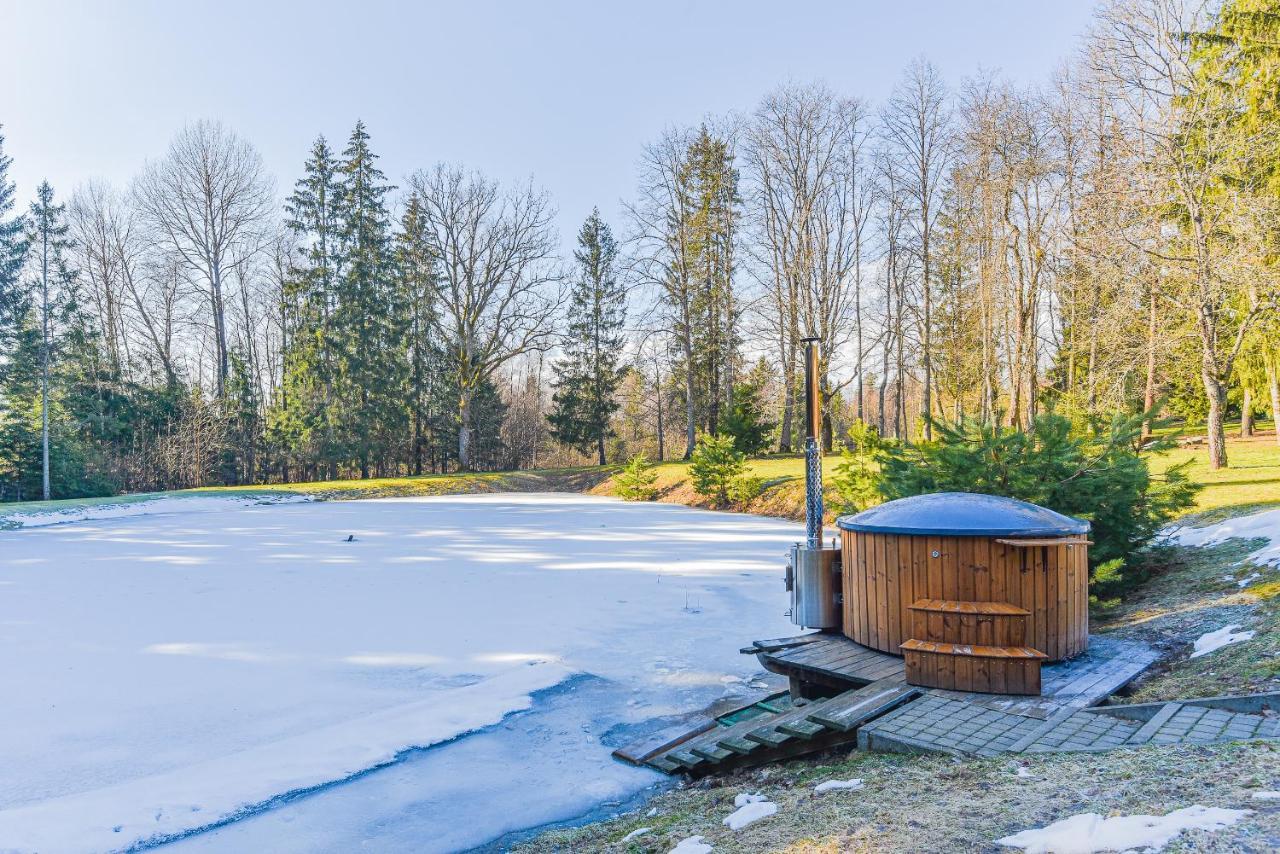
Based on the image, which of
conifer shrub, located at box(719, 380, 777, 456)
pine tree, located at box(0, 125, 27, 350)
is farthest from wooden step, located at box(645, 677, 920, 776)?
pine tree, located at box(0, 125, 27, 350)

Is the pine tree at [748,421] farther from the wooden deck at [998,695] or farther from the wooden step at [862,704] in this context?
the wooden step at [862,704]

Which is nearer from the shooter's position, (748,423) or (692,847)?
(692,847)

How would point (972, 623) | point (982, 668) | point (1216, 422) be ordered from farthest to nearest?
point (1216, 422)
point (972, 623)
point (982, 668)

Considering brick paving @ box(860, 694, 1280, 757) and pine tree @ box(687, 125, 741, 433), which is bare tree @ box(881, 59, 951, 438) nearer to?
pine tree @ box(687, 125, 741, 433)

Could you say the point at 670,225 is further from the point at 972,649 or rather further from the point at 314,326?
the point at 972,649

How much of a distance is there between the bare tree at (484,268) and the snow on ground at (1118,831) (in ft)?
83.8

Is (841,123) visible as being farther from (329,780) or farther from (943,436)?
(329,780)

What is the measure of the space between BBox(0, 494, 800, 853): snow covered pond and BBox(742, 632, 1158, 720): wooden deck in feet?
1.97

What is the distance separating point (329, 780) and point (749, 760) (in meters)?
2.07

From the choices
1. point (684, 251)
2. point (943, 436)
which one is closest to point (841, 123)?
point (684, 251)

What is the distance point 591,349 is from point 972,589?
2922 centimetres

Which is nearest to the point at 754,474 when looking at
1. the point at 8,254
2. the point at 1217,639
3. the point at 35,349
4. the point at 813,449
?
the point at 813,449

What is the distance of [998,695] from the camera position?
12.0 ft

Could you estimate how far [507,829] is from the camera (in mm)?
3062
